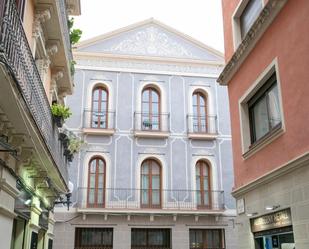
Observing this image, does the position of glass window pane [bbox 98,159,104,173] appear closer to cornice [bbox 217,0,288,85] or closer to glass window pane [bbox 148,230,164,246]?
glass window pane [bbox 148,230,164,246]

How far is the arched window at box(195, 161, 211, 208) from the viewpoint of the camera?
21880mm

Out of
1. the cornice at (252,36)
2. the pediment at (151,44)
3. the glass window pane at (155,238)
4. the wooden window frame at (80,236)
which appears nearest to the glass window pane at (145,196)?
the glass window pane at (155,238)

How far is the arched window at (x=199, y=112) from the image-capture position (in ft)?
75.9

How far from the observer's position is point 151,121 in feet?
74.8

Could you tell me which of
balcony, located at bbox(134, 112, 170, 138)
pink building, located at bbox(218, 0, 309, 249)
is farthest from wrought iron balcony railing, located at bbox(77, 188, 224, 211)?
pink building, located at bbox(218, 0, 309, 249)

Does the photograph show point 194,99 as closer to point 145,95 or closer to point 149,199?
point 145,95

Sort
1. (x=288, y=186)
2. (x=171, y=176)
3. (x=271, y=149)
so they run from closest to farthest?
1. (x=288, y=186)
2. (x=271, y=149)
3. (x=171, y=176)

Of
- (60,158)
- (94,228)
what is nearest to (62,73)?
(60,158)

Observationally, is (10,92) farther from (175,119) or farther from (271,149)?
(175,119)

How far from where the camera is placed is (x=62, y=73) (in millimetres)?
13477

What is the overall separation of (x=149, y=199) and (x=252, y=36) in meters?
13.1

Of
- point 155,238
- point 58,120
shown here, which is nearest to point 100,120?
point 155,238

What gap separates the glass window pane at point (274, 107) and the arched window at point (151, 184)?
42.4ft

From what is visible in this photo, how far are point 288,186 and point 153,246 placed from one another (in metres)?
13.9
